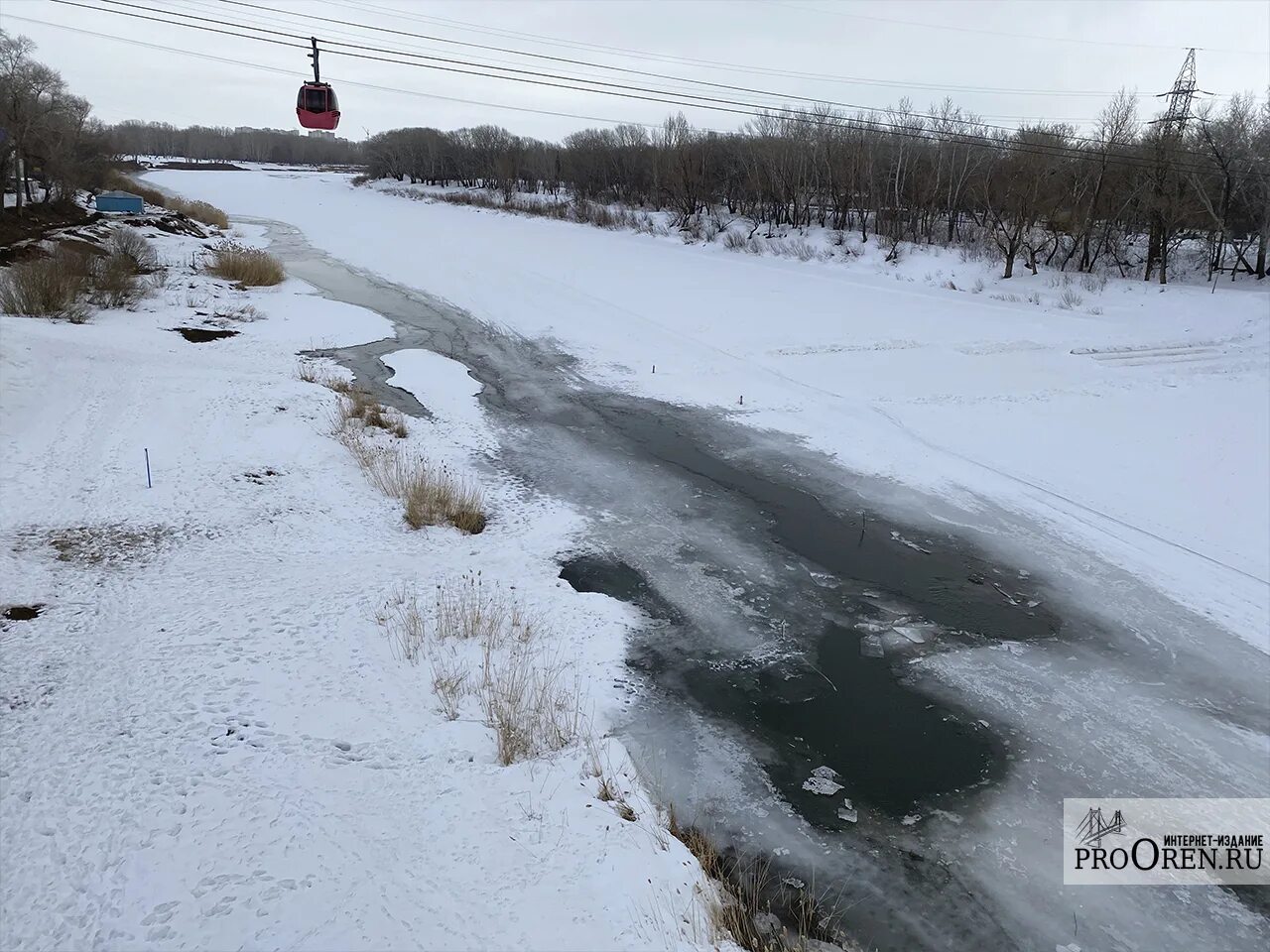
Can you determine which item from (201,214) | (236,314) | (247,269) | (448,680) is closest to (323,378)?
(236,314)

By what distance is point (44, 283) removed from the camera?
16.1 meters

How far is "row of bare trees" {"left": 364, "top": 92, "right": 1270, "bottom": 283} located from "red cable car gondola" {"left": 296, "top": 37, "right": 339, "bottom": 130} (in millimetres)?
22176

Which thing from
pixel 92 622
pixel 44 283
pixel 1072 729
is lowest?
pixel 1072 729

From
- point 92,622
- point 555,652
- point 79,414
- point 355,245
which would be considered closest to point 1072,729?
point 555,652

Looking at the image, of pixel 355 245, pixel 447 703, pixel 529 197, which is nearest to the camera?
pixel 447 703

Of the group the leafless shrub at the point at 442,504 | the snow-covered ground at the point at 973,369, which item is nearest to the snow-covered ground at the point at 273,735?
the leafless shrub at the point at 442,504

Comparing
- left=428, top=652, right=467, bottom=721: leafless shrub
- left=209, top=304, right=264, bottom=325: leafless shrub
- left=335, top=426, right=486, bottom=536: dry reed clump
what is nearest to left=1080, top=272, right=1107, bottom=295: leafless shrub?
left=335, top=426, right=486, bottom=536: dry reed clump

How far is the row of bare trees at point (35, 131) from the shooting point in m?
28.0

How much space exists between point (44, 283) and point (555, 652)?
15763mm

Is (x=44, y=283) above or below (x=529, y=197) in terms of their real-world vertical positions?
below

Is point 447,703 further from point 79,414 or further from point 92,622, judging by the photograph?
point 79,414

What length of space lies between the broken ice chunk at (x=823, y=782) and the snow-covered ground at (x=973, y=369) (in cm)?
449

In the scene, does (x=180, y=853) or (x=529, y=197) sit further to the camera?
(x=529, y=197)

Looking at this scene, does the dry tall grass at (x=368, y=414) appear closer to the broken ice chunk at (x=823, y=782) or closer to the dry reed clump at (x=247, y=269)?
the broken ice chunk at (x=823, y=782)
